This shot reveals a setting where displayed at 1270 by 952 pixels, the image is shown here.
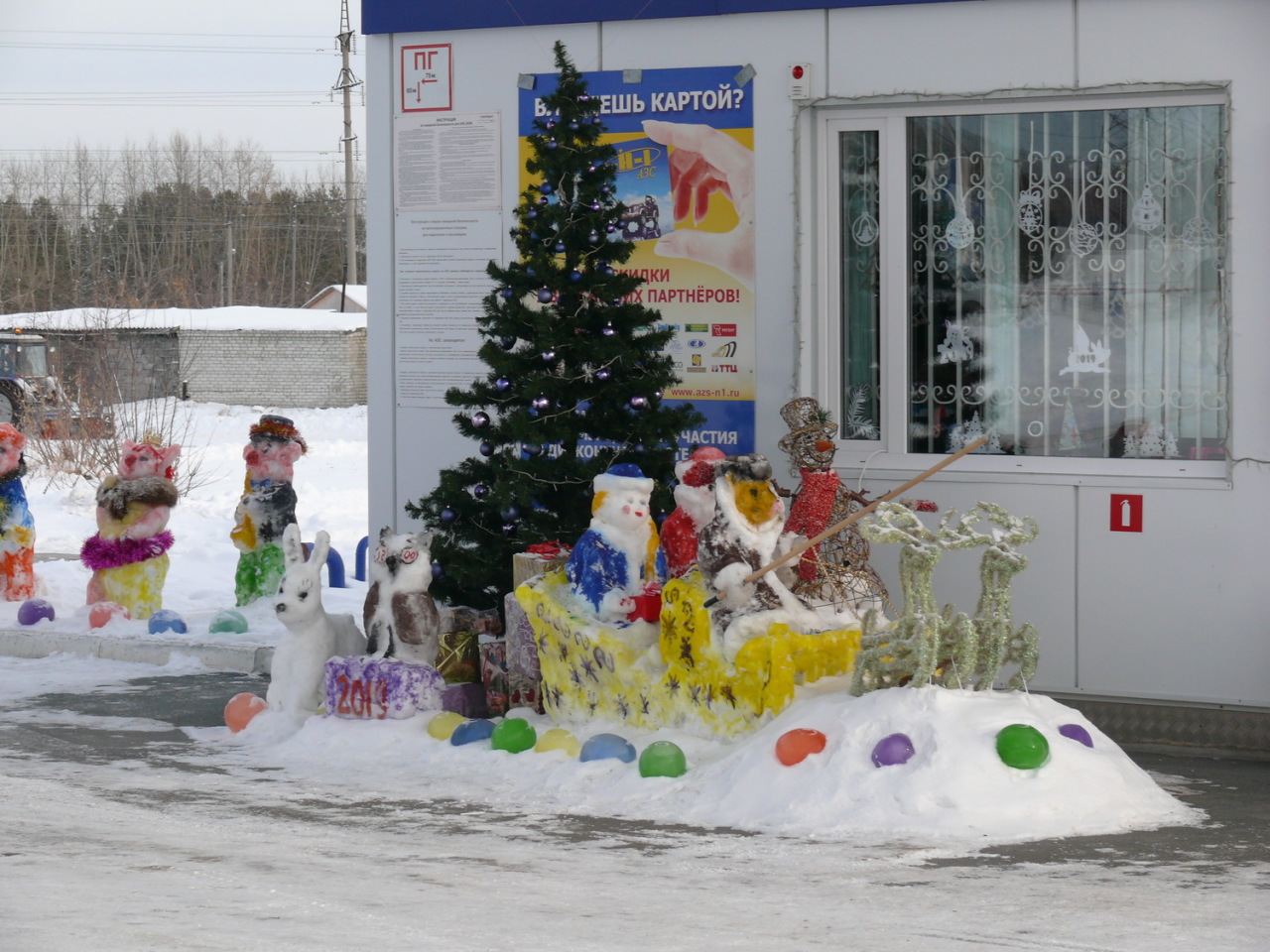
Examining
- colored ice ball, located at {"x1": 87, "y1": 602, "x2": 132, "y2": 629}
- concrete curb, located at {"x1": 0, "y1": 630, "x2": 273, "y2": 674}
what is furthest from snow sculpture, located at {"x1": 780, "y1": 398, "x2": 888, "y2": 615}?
colored ice ball, located at {"x1": 87, "y1": 602, "x2": 132, "y2": 629}

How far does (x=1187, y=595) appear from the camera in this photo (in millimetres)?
7477

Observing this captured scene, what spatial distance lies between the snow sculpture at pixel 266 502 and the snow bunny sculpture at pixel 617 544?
12.0 ft

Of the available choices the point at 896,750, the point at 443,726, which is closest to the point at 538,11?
the point at 443,726

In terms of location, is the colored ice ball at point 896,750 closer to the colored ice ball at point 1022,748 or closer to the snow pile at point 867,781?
the snow pile at point 867,781

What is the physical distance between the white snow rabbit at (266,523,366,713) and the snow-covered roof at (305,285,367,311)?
41762 millimetres

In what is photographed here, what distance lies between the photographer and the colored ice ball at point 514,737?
664cm

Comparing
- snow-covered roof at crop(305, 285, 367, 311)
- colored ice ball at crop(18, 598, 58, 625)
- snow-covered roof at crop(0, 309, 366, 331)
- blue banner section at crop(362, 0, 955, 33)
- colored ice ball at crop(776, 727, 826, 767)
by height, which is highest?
snow-covered roof at crop(305, 285, 367, 311)

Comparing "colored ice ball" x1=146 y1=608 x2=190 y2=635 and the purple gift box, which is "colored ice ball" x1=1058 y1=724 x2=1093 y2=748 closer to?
the purple gift box

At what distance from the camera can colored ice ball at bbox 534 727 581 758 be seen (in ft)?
21.5

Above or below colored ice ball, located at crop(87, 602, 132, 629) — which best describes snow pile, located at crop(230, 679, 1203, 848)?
below

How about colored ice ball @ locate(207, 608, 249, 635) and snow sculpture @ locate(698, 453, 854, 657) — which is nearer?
snow sculpture @ locate(698, 453, 854, 657)

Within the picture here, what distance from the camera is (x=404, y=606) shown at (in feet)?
23.6

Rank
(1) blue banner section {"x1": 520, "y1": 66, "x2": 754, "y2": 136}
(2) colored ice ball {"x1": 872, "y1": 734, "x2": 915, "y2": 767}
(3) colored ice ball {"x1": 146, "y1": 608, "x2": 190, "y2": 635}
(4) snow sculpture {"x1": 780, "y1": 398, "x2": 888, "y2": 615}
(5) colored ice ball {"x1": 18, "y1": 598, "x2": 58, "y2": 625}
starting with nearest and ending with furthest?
(2) colored ice ball {"x1": 872, "y1": 734, "x2": 915, "y2": 767}
(4) snow sculpture {"x1": 780, "y1": 398, "x2": 888, "y2": 615}
(1) blue banner section {"x1": 520, "y1": 66, "x2": 754, "y2": 136}
(3) colored ice ball {"x1": 146, "y1": 608, "x2": 190, "y2": 635}
(5) colored ice ball {"x1": 18, "y1": 598, "x2": 58, "y2": 625}

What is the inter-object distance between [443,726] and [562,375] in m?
1.71
